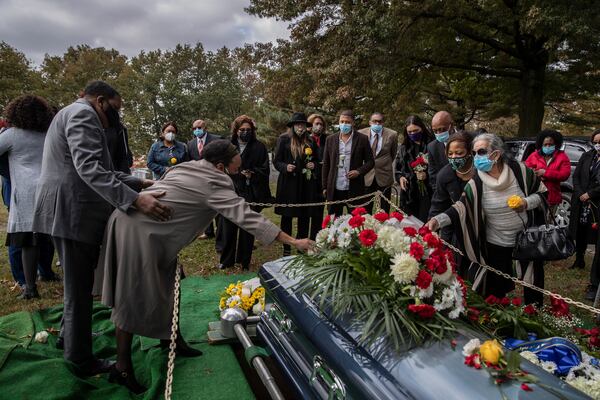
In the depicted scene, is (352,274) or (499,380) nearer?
(499,380)

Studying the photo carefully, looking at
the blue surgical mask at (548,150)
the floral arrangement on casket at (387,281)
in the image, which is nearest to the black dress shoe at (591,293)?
the blue surgical mask at (548,150)

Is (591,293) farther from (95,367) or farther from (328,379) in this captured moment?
(95,367)

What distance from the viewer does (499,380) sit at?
151 centimetres

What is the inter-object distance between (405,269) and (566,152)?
8.41 metres

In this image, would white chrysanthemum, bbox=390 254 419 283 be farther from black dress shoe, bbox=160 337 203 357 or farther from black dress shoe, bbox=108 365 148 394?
black dress shoe, bbox=160 337 203 357

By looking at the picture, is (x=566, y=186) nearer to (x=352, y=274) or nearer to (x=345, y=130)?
(x=345, y=130)

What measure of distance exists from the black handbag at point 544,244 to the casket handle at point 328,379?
6.81 feet

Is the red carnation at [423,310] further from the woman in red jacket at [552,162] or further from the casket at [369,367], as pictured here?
the woman in red jacket at [552,162]

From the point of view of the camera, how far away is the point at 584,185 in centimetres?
575

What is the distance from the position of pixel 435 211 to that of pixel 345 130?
7.95 ft

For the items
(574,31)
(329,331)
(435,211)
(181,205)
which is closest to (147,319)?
(181,205)

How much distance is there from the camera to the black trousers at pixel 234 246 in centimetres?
601

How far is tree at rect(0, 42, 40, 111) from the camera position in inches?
1136

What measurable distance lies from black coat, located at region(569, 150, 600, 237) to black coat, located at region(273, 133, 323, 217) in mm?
3485
